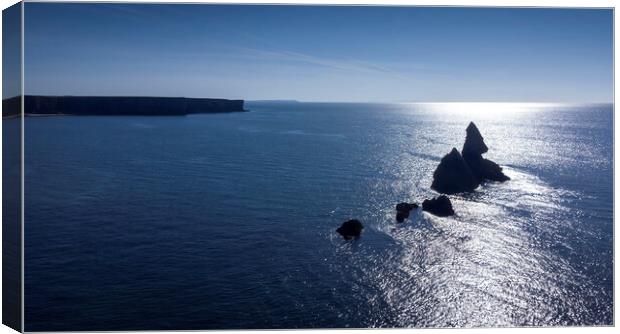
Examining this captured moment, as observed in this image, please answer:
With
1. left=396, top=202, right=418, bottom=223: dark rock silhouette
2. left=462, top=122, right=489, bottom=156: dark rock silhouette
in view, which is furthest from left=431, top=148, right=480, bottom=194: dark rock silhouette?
left=396, top=202, right=418, bottom=223: dark rock silhouette

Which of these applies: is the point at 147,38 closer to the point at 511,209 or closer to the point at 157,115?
the point at 511,209

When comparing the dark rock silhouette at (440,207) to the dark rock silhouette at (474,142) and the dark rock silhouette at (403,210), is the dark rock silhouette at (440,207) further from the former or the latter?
the dark rock silhouette at (474,142)

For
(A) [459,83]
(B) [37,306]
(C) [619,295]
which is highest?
(A) [459,83]

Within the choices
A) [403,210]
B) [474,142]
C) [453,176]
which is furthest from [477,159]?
[403,210]

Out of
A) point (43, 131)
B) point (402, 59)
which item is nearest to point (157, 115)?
point (43, 131)

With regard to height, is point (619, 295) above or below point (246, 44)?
below

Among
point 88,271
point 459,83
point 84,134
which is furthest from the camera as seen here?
point 84,134
